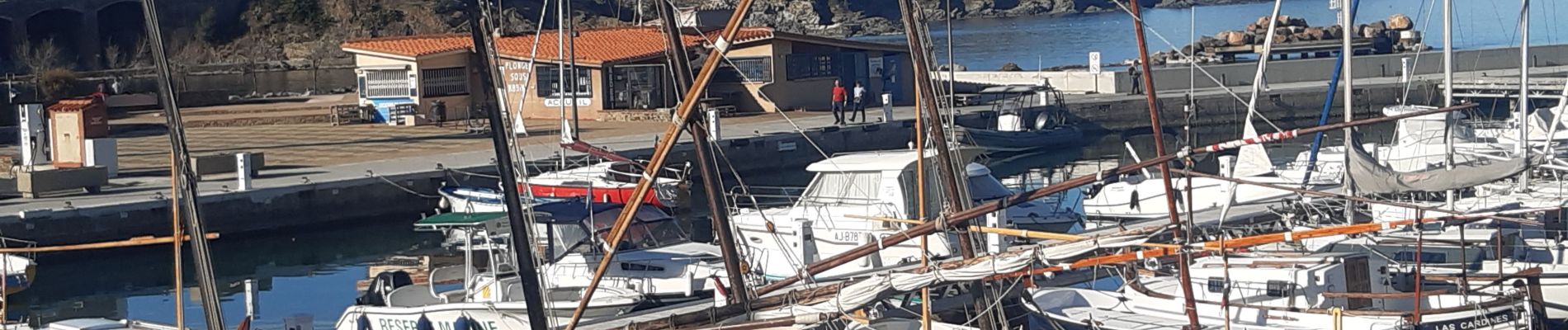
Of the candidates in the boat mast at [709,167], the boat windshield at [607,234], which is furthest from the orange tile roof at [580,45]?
the boat mast at [709,167]

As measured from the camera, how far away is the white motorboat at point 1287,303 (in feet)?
58.8

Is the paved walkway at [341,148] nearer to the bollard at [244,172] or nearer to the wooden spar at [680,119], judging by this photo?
the bollard at [244,172]

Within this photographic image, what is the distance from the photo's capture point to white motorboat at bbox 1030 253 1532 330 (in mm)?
17922

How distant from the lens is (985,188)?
28062mm

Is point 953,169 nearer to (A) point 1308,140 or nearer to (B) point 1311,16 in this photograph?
(A) point 1308,140

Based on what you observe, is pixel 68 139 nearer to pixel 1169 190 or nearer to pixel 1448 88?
pixel 1448 88

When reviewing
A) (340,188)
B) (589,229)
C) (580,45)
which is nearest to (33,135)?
(340,188)

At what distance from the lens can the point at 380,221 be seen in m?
36.8

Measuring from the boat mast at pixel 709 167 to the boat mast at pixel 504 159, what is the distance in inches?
193

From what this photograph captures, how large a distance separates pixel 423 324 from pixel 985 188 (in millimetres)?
10611

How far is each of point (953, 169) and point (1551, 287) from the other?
291 inches

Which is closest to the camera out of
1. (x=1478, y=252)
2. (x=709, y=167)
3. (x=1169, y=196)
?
(x=1169, y=196)

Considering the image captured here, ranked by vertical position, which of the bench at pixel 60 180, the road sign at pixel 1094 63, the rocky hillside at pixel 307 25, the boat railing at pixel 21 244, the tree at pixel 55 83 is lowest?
the boat railing at pixel 21 244

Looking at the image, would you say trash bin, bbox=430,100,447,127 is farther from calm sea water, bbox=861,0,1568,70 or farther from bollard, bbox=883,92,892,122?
calm sea water, bbox=861,0,1568,70
